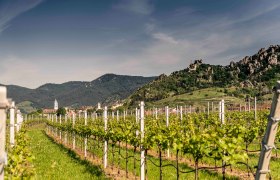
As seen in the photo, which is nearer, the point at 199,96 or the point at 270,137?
the point at 270,137

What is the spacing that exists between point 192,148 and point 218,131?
871 mm

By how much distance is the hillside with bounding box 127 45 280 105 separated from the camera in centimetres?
15375

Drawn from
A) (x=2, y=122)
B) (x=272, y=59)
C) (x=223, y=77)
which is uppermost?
(x=272, y=59)

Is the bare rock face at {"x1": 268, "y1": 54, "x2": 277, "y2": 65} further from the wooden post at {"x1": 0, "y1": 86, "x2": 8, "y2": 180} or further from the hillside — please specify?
the wooden post at {"x1": 0, "y1": 86, "x2": 8, "y2": 180}

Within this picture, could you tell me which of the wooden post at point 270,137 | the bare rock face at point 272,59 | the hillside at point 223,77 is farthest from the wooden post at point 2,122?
the bare rock face at point 272,59

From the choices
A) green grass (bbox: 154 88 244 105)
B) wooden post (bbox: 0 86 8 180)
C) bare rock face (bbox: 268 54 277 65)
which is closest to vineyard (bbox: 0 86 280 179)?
wooden post (bbox: 0 86 8 180)

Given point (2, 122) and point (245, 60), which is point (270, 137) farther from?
point (245, 60)

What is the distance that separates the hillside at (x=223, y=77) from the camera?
15375cm

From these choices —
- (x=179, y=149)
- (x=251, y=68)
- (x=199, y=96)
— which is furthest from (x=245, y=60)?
(x=179, y=149)

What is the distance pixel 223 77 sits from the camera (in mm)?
178750

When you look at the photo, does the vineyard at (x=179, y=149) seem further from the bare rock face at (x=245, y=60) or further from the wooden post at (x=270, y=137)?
the bare rock face at (x=245, y=60)

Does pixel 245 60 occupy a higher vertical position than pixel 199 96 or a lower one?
higher

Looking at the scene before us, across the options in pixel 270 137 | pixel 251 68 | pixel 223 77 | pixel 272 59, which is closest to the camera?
pixel 270 137

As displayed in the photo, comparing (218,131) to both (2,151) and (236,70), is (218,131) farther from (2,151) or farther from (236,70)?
(236,70)
